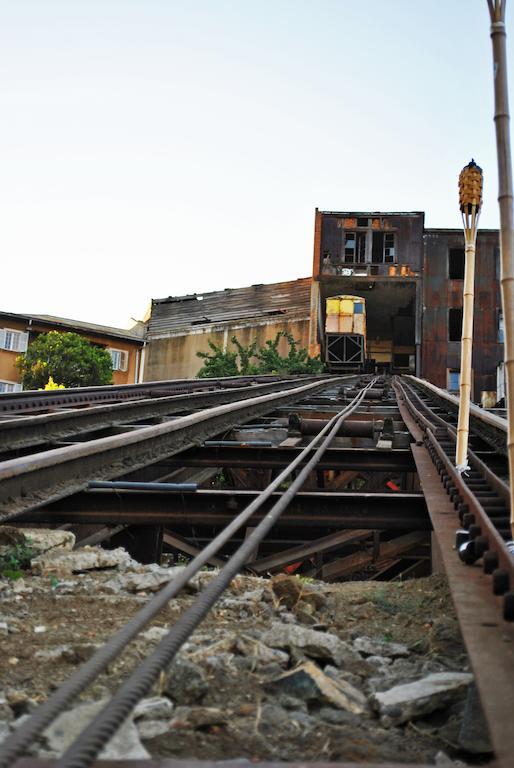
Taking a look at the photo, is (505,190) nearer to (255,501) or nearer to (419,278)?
(255,501)

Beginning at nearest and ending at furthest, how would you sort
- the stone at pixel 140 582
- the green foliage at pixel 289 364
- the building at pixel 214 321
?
the stone at pixel 140 582
the green foliage at pixel 289 364
the building at pixel 214 321

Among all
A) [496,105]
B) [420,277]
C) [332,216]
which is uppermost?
[332,216]

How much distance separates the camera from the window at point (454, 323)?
1224 inches

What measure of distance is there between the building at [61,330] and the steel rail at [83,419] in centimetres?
2381

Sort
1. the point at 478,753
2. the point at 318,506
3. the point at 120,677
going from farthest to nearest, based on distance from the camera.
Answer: the point at 318,506 → the point at 120,677 → the point at 478,753

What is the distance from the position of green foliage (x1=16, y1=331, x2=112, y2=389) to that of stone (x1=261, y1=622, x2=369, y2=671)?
89.9 ft

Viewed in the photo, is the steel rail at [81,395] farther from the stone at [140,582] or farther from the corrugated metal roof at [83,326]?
the corrugated metal roof at [83,326]

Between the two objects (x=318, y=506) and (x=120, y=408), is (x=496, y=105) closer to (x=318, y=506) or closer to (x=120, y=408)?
(x=318, y=506)

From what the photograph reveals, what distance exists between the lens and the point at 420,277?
30734mm

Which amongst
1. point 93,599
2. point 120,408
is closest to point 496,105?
point 93,599

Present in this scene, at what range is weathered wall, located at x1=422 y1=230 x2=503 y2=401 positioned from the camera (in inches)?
1198

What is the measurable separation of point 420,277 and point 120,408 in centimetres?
2610

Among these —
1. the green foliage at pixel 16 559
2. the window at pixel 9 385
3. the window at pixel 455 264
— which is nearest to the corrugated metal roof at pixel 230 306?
the window at pixel 455 264

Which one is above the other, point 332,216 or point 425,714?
point 332,216
